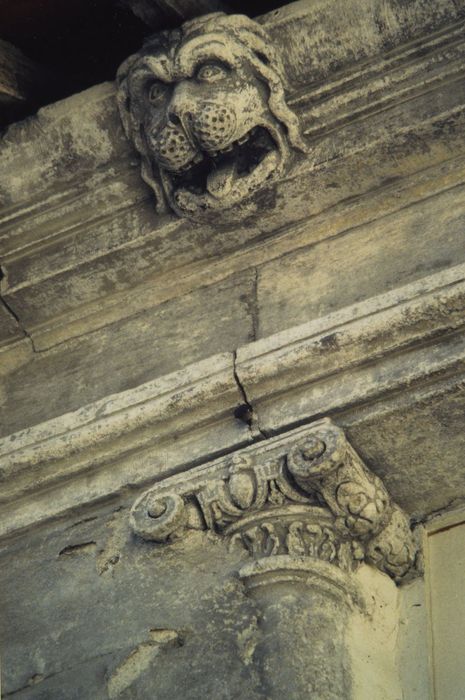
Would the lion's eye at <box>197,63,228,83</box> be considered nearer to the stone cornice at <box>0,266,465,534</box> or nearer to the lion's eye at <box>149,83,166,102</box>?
the lion's eye at <box>149,83,166,102</box>

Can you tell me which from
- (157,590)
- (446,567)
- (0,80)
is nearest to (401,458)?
(446,567)

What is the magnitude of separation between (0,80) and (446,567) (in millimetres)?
2043

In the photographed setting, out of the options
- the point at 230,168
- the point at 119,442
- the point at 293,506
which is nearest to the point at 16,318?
the point at 119,442

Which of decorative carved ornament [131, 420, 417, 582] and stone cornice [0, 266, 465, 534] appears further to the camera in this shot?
stone cornice [0, 266, 465, 534]

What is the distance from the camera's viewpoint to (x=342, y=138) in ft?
13.5

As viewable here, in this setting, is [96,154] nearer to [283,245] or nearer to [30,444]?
[283,245]

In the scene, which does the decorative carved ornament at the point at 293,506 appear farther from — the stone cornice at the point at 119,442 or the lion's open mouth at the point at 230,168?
the lion's open mouth at the point at 230,168

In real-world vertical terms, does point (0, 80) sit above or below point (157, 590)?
above

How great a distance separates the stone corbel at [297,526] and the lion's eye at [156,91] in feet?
3.81

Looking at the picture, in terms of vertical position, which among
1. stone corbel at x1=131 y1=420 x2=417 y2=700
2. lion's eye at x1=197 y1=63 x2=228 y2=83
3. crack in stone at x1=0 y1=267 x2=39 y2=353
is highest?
lion's eye at x1=197 y1=63 x2=228 y2=83

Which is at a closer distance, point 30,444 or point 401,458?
point 401,458

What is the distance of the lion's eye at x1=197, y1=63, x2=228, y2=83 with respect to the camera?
397 centimetres

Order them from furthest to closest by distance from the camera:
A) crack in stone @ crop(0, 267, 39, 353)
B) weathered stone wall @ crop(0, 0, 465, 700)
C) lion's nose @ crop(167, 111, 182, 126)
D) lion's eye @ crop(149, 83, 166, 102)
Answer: crack in stone @ crop(0, 267, 39, 353), lion's eye @ crop(149, 83, 166, 102), lion's nose @ crop(167, 111, 182, 126), weathered stone wall @ crop(0, 0, 465, 700)

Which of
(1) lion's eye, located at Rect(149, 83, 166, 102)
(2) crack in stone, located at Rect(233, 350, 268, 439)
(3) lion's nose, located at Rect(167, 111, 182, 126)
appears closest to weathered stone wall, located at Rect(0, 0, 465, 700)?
(2) crack in stone, located at Rect(233, 350, 268, 439)
